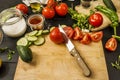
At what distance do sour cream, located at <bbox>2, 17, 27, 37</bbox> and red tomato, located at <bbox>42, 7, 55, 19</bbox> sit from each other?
144 mm

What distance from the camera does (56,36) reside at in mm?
1047

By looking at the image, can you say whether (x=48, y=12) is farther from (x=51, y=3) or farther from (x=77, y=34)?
(x=77, y=34)

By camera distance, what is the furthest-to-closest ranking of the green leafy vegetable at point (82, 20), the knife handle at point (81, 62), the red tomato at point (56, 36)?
the green leafy vegetable at point (82, 20), the red tomato at point (56, 36), the knife handle at point (81, 62)

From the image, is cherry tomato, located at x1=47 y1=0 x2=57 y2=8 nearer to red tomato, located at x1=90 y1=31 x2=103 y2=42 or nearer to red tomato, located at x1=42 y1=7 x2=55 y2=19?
red tomato, located at x1=42 y1=7 x2=55 y2=19

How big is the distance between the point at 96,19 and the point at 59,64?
0.32 meters

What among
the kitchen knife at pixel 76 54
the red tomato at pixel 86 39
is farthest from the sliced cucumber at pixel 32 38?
the red tomato at pixel 86 39

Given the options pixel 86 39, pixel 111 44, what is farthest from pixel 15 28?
pixel 111 44

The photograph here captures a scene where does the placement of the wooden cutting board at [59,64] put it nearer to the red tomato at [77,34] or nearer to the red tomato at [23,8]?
the red tomato at [77,34]

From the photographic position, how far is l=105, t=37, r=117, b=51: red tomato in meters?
1.06

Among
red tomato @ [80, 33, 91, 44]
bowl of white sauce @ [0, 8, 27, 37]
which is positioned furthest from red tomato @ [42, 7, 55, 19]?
red tomato @ [80, 33, 91, 44]

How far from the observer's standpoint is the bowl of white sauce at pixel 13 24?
1.10m

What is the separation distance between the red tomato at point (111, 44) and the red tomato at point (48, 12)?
0.36 meters

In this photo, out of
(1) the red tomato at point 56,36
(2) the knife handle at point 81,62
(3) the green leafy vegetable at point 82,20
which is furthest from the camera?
(3) the green leafy vegetable at point 82,20

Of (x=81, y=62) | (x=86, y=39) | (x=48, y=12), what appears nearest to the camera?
(x=81, y=62)
